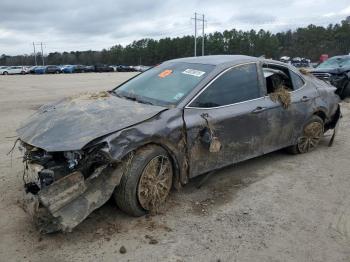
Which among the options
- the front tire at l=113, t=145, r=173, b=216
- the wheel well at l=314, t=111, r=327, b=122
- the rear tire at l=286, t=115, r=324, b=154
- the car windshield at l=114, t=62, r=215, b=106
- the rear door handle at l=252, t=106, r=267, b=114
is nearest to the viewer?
the front tire at l=113, t=145, r=173, b=216

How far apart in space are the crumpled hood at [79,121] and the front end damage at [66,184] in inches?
5.5

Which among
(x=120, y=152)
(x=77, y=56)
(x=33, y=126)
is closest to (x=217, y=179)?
(x=120, y=152)

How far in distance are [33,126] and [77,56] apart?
132 metres

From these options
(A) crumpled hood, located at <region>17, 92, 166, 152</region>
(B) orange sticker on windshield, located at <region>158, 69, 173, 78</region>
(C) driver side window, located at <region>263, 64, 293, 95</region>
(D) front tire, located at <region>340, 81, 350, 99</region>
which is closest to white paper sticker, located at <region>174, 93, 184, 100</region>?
(A) crumpled hood, located at <region>17, 92, 166, 152</region>

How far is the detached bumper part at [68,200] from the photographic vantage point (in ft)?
11.7

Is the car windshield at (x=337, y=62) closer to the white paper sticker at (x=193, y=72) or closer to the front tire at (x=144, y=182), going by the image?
the white paper sticker at (x=193, y=72)

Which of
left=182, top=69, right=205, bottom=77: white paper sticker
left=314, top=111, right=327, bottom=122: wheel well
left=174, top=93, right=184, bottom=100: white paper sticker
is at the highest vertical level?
left=182, top=69, right=205, bottom=77: white paper sticker

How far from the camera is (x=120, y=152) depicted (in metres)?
3.84

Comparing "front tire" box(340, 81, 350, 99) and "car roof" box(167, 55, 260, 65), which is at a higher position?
"car roof" box(167, 55, 260, 65)

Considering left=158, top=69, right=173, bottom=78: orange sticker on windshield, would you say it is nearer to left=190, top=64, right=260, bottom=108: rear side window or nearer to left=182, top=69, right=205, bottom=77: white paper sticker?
left=182, top=69, right=205, bottom=77: white paper sticker

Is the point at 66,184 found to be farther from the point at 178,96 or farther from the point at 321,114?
the point at 321,114

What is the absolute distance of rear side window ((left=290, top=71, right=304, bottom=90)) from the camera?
20.4 feet

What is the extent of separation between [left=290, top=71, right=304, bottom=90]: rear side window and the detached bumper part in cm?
360

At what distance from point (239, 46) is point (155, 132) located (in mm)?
100762
